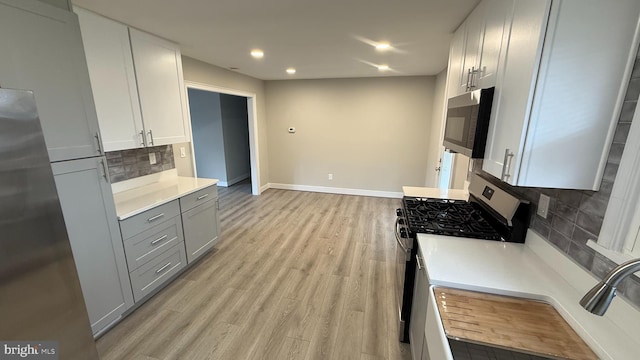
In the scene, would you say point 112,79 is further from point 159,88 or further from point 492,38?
point 492,38

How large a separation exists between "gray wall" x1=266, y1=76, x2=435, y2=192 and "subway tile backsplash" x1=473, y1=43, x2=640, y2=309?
3623 millimetres

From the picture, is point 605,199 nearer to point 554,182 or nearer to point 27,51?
point 554,182

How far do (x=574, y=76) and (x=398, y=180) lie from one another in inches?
167

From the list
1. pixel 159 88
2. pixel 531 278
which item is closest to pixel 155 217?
pixel 159 88

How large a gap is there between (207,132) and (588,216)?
606 centimetres

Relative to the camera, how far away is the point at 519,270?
127 centimetres

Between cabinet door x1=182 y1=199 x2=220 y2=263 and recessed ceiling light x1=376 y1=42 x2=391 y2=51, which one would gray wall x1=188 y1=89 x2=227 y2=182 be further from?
recessed ceiling light x1=376 y1=42 x2=391 y2=51

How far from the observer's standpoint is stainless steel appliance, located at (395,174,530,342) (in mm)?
1533

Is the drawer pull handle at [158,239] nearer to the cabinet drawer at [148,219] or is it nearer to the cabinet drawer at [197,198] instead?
the cabinet drawer at [148,219]

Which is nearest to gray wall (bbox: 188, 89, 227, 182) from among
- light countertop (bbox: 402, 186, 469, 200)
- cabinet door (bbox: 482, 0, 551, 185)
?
light countertop (bbox: 402, 186, 469, 200)

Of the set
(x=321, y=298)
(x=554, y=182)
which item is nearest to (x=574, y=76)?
(x=554, y=182)

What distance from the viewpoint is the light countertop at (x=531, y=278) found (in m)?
0.88

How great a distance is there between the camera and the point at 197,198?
269 centimetres

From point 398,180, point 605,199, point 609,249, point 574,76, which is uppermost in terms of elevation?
point 574,76
